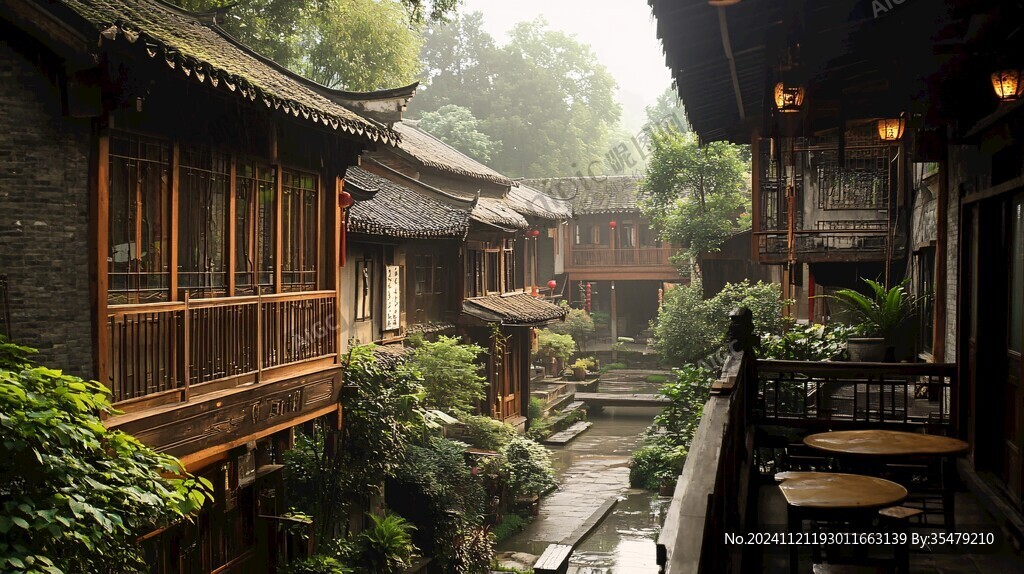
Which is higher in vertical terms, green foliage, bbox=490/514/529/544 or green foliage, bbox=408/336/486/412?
green foliage, bbox=408/336/486/412

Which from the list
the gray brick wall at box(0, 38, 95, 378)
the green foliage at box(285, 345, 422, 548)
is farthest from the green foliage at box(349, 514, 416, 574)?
the gray brick wall at box(0, 38, 95, 378)

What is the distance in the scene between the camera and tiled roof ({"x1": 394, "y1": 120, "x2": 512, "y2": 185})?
23.7m

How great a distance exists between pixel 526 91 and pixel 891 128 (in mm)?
43435

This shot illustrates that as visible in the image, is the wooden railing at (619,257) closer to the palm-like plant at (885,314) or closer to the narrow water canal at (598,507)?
the narrow water canal at (598,507)

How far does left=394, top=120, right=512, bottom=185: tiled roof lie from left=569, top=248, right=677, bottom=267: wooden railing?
905 centimetres

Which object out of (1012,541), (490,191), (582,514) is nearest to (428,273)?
(582,514)

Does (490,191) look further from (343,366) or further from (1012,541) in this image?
(1012,541)

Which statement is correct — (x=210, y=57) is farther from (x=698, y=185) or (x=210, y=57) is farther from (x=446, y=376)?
(x=698, y=185)

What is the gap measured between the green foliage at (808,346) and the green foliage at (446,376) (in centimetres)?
721

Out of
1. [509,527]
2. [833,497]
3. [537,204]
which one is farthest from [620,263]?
[833,497]

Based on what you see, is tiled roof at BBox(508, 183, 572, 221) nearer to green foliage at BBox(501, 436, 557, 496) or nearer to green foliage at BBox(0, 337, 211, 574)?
green foliage at BBox(501, 436, 557, 496)

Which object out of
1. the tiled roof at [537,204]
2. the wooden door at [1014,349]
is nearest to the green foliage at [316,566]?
the wooden door at [1014,349]

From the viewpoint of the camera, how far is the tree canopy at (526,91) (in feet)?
172

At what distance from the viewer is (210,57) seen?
314 inches
